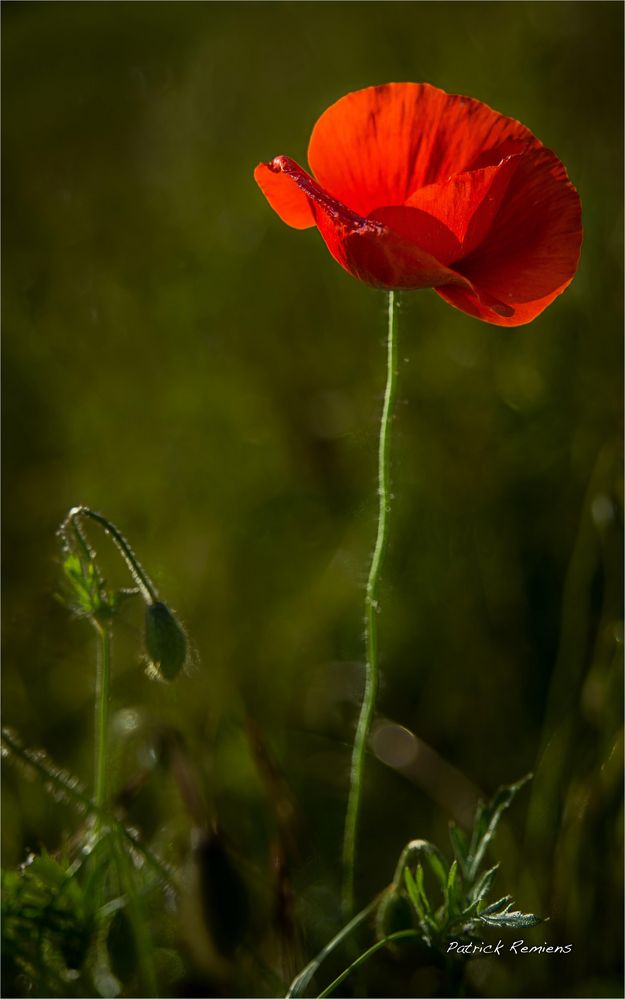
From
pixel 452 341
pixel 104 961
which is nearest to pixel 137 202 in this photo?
pixel 452 341

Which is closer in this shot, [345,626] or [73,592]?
[73,592]

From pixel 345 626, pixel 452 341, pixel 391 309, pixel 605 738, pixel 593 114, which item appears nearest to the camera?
pixel 391 309

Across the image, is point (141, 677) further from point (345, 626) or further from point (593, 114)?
point (593, 114)

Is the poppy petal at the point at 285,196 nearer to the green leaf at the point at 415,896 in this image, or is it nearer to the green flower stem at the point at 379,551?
the green flower stem at the point at 379,551

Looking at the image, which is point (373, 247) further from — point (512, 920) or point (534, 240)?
point (512, 920)

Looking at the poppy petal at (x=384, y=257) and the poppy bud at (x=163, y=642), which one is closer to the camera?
the poppy petal at (x=384, y=257)

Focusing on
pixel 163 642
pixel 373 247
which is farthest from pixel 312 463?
pixel 373 247

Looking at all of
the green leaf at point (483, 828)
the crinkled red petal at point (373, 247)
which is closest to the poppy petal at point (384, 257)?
the crinkled red petal at point (373, 247)
